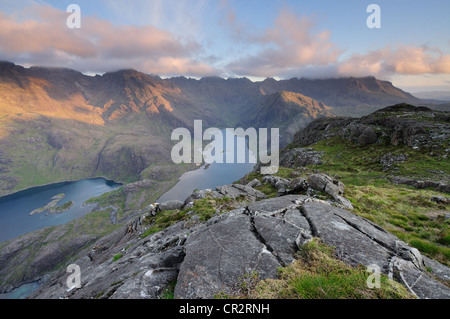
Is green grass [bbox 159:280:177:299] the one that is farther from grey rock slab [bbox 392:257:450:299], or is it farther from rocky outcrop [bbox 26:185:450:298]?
grey rock slab [bbox 392:257:450:299]

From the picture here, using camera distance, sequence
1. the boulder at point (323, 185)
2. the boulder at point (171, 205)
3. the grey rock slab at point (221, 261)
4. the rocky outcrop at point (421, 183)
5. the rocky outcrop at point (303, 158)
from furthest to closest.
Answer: the rocky outcrop at point (303, 158) < the boulder at point (171, 205) < the rocky outcrop at point (421, 183) < the boulder at point (323, 185) < the grey rock slab at point (221, 261)

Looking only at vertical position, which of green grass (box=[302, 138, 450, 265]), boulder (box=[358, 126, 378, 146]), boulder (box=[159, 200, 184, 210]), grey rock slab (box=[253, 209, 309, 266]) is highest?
boulder (box=[358, 126, 378, 146])

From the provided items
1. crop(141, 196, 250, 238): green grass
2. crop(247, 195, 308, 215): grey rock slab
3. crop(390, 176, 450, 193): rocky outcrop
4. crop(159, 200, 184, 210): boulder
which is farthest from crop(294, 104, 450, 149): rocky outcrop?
crop(159, 200, 184, 210): boulder

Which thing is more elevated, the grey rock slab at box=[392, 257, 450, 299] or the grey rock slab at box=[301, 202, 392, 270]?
the grey rock slab at box=[301, 202, 392, 270]

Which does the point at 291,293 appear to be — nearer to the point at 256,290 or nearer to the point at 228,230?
the point at 256,290

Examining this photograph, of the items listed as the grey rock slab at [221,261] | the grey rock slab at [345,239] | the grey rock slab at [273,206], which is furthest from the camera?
the grey rock slab at [273,206]

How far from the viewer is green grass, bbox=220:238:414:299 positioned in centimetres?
592

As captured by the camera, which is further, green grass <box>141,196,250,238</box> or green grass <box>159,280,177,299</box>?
green grass <box>141,196,250,238</box>

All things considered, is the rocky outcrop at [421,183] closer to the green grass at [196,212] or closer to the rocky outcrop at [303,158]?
the rocky outcrop at [303,158]

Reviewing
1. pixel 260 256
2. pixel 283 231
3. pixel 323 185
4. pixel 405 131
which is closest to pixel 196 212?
pixel 283 231

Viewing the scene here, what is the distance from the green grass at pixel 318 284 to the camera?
5921mm

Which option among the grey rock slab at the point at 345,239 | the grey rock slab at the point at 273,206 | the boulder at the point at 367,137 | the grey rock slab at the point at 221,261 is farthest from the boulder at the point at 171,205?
the boulder at the point at 367,137
